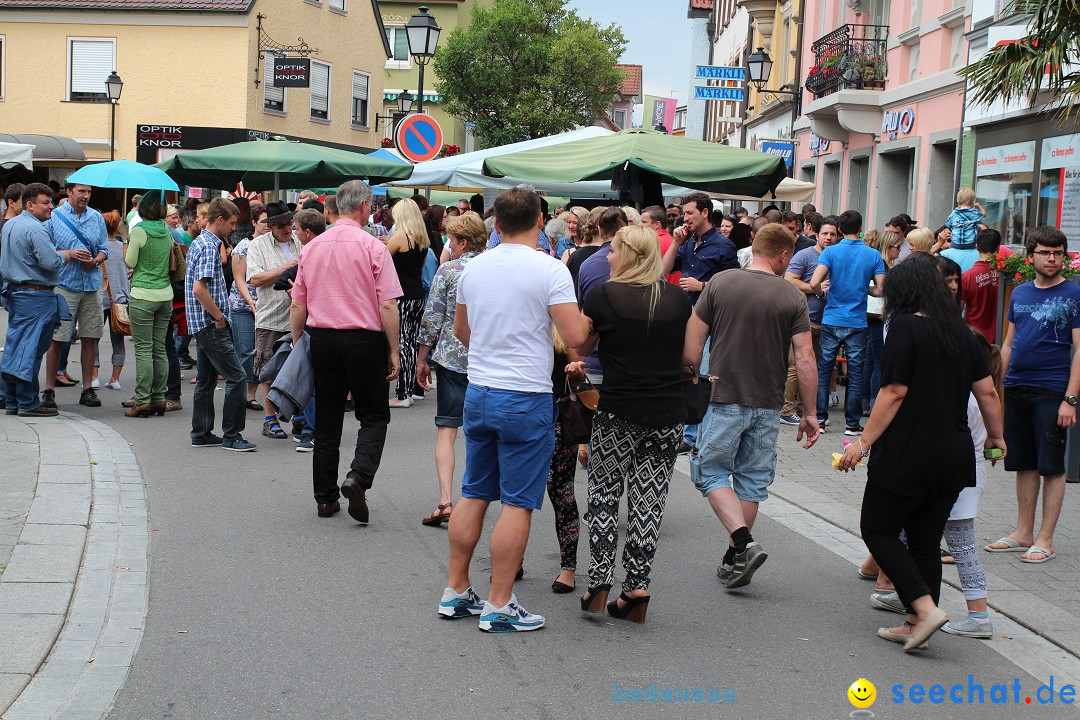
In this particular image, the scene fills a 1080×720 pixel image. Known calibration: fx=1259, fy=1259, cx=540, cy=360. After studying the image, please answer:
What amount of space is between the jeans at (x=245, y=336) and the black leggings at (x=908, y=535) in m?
7.28

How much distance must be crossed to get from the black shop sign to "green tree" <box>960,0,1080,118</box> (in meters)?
24.1

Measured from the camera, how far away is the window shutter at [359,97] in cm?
4297

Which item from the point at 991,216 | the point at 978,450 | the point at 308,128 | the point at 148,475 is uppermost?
the point at 308,128

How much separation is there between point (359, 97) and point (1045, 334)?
38.4 metres

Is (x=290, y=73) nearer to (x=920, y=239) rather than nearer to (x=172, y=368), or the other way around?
(x=172, y=368)

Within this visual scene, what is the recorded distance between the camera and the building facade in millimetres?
15641

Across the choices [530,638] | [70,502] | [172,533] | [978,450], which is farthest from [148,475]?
[978,450]

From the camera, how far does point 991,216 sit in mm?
18047

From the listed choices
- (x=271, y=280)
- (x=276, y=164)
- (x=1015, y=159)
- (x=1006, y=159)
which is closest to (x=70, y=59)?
(x=276, y=164)

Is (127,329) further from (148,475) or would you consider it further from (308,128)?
(308,128)

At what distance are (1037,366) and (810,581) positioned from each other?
1.86 m

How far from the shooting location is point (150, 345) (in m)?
11.4

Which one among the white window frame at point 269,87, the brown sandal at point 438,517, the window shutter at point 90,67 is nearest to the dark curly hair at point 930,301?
the brown sandal at point 438,517

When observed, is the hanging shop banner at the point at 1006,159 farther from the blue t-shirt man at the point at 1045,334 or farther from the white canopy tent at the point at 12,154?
the white canopy tent at the point at 12,154
